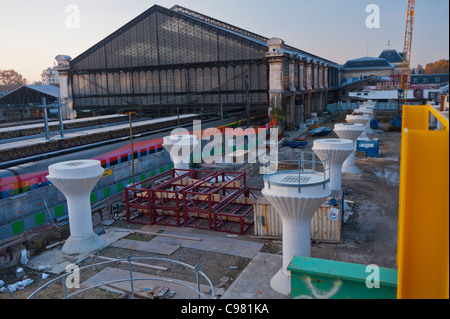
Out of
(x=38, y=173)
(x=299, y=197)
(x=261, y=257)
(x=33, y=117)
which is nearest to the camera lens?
(x=299, y=197)

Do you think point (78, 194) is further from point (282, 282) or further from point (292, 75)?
point (292, 75)

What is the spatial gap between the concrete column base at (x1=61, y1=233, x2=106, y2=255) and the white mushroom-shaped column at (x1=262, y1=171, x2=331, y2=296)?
31.1 feet

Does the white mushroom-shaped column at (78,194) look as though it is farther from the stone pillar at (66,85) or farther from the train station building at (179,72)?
the stone pillar at (66,85)

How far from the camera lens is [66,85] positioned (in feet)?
195

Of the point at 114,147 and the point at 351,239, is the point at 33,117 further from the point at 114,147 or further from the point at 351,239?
the point at 351,239

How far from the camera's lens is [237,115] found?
180 ft

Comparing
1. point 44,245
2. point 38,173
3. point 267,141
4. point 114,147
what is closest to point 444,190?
point 44,245

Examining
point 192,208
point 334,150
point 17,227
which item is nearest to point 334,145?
point 334,150

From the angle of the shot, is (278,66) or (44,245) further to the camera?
(278,66)

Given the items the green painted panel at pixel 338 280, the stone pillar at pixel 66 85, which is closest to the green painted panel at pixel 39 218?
the green painted panel at pixel 338 280

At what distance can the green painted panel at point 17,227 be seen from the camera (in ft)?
64.3

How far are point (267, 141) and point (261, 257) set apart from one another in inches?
1200

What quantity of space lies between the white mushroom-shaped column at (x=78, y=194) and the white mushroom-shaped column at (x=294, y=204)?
30.2ft

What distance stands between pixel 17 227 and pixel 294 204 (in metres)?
15.0
